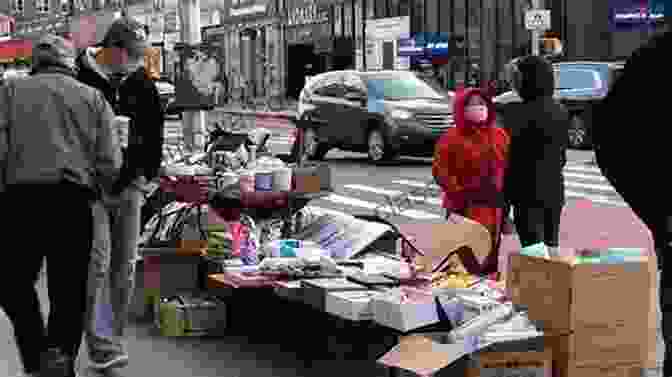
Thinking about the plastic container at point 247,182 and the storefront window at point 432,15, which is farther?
the storefront window at point 432,15

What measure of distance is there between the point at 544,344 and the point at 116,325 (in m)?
2.48

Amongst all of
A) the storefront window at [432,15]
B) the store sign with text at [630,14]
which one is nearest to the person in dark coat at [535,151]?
the store sign with text at [630,14]

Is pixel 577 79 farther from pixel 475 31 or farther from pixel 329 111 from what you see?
pixel 475 31

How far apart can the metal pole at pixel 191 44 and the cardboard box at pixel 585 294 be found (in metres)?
9.08

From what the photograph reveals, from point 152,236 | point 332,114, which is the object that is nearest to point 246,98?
point 332,114

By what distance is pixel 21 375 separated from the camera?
8016 mm

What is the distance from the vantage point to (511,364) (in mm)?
6559

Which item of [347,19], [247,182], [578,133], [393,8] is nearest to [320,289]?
[247,182]

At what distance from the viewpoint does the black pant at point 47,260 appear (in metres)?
7.29

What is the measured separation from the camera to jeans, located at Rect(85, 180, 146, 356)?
779 centimetres

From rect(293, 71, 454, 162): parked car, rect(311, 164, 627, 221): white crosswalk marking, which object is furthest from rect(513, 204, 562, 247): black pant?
rect(293, 71, 454, 162): parked car

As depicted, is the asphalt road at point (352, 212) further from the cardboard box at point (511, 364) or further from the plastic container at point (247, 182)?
the cardboard box at point (511, 364)

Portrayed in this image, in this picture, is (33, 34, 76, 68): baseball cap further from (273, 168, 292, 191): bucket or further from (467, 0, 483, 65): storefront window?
(467, 0, 483, 65): storefront window

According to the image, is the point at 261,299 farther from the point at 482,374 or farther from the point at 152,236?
the point at 482,374
